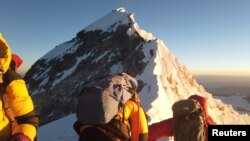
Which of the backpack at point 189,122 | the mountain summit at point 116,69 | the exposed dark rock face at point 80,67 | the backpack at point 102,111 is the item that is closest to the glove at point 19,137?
the backpack at point 102,111

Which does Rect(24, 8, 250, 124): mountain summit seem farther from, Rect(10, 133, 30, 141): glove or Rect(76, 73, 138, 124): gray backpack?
Rect(10, 133, 30, 141): glove

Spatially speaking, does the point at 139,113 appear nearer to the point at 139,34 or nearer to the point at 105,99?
the point at 105,99

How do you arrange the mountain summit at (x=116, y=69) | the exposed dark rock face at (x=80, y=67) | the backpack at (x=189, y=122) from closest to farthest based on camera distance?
the backpack at (x=189, y=122), the mountain summit at (x=116, y=69), the exposed dark rock face at (x=80, y=67)

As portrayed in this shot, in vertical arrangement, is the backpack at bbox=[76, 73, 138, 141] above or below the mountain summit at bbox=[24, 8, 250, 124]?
above

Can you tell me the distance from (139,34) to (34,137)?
21657 millimetres

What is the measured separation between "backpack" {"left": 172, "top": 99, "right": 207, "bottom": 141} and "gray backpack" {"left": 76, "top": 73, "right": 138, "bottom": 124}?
112 centimetres

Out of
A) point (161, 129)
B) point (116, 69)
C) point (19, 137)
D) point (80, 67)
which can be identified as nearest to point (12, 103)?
point (19, 137)

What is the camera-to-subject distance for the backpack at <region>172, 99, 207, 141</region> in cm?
569

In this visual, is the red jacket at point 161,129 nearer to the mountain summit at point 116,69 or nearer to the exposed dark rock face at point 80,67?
the mountain summit at point 116,69

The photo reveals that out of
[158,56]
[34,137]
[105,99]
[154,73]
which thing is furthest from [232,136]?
[158,56]

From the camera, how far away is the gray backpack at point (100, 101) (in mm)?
4680

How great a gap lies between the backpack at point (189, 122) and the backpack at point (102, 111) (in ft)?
3.52

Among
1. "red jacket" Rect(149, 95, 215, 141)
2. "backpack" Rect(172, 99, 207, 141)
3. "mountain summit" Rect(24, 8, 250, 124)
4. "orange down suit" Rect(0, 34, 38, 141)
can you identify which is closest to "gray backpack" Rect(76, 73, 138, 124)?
"orange down suit" Rect(0, 34, 38, 141)

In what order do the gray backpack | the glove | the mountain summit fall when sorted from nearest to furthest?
the glove
the gray backpack
the mountain summit
